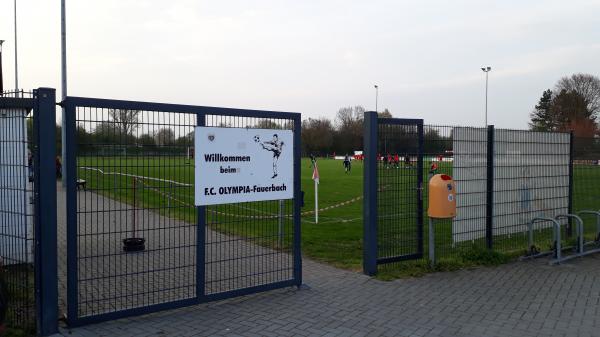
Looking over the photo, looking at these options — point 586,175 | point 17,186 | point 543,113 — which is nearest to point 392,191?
point 17,186

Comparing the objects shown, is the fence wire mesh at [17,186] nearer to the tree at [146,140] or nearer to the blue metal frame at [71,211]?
the blue metal frame at [71,211]

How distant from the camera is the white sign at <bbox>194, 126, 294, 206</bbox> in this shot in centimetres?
580

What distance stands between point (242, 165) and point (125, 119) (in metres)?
1.51

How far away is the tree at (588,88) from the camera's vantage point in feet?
245

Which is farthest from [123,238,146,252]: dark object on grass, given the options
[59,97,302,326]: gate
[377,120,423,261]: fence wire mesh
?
[377,120,423,261]: fence wire mesh

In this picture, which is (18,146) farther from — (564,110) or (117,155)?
(564,110)

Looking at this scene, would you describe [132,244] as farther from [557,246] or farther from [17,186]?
[557,246]

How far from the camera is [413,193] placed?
7.78 meters

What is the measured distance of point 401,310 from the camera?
19.1 feet

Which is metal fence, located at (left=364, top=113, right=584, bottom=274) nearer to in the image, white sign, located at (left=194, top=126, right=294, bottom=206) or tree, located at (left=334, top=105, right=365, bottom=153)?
white sign, located at (left=194, top=126, right=294, bottom=206)

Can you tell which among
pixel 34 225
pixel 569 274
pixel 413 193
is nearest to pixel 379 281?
pixel 413 193

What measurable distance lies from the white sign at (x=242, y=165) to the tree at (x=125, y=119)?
2.37 ft

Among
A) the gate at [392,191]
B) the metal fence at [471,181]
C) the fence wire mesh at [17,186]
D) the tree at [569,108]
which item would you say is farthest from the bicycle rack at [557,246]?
the tree at [569,108]

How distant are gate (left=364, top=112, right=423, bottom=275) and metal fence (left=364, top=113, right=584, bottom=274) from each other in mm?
15
